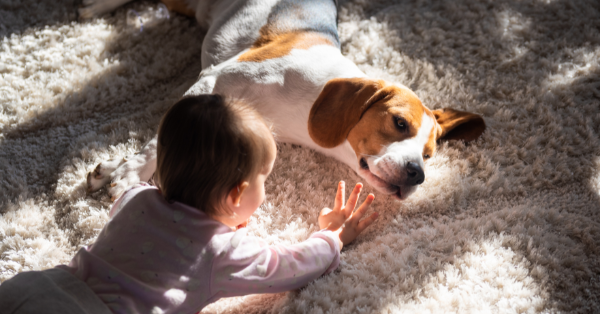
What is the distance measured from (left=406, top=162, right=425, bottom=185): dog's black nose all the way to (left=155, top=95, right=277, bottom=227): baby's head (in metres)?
0.58

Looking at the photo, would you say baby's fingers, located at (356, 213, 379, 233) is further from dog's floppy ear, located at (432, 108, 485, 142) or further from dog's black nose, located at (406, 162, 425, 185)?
dog's floppy ear, located at (432, 108, 485, 142)

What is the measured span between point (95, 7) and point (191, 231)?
1818 mm

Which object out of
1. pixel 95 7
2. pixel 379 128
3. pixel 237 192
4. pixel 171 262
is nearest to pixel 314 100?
pixel 379 128

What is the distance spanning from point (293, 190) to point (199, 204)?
0.59 m

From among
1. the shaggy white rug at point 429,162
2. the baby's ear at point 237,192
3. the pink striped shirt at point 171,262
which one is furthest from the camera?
the shaggy white rug at point 429,162

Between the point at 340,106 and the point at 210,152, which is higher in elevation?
the point at 210,152

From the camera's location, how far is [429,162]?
186cm

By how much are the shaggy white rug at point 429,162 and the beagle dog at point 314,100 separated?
0.12 metres

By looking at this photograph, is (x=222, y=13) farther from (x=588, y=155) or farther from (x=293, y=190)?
(x=588, y=155)

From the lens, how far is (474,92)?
2168 mm

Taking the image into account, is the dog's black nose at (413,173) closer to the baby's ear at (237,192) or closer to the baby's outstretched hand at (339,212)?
the baby's outstretched hand at (339,212)

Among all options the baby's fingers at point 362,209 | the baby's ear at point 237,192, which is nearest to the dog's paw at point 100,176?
the baby's ear at point 237,192

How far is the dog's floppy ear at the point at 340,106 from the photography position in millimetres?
1666

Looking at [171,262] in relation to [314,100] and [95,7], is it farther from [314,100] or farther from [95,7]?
[95,7]
